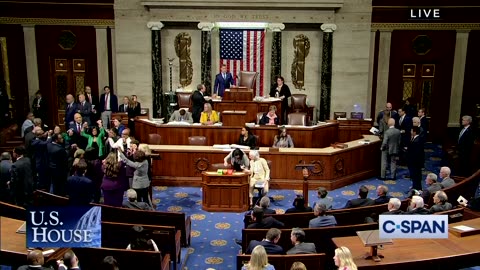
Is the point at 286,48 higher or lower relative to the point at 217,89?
higher

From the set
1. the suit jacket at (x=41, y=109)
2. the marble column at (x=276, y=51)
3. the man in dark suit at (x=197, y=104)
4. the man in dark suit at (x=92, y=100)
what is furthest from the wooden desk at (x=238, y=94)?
the suit jacket at (x=41, y=109)

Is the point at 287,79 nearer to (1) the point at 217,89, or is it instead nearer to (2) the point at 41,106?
(1) the point at 217,89

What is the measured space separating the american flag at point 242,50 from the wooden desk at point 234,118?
393 cm

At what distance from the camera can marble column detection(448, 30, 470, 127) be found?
1648 cm

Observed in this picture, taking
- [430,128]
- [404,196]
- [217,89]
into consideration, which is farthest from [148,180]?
[430,128]

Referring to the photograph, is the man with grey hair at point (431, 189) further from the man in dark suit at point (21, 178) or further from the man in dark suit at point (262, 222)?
the man in dark suit at point (21, 178)

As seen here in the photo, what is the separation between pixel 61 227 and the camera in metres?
5.15

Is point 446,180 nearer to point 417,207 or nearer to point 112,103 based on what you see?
point 417,207

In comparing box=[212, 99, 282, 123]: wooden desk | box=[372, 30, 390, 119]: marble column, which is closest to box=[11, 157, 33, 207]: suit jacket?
box=[212, 99, 282, 123]: wooden desk

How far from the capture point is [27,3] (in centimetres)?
1659

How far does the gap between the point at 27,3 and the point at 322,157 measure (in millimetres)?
10569

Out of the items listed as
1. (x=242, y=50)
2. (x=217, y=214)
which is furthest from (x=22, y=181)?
(x=242, y=50)

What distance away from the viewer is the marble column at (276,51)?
16609 mm

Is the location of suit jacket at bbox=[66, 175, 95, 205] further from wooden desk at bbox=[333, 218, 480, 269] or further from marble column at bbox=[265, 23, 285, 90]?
marble column at bbox=[265, 23, 285, 90]
